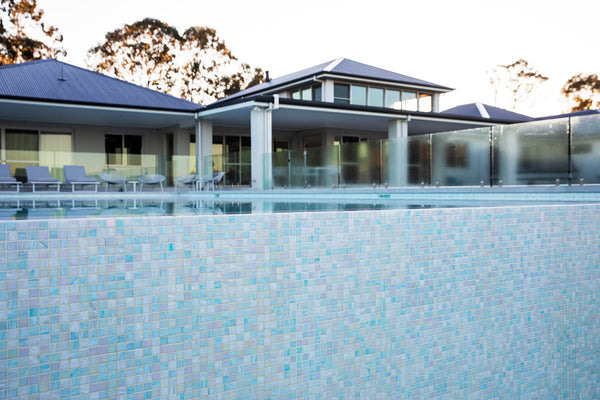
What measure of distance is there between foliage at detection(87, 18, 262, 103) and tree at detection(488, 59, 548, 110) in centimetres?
2471

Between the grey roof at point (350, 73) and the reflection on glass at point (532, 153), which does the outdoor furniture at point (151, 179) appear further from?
the reflection on glass at point (532, 153)

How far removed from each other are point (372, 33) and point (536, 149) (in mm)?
19990

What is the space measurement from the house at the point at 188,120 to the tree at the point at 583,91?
27.0m

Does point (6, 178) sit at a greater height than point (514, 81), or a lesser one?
lesser

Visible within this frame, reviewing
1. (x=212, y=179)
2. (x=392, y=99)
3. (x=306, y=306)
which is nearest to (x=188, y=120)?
(x=212, y=179)

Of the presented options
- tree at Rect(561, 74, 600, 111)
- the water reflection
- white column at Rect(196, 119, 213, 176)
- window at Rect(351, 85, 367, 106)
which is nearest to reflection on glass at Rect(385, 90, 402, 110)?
window at Rect(351, 85, 367, 106)

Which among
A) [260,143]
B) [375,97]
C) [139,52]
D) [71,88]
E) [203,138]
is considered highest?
[139,52]

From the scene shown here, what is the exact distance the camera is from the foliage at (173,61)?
39.0m

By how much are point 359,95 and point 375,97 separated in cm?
101

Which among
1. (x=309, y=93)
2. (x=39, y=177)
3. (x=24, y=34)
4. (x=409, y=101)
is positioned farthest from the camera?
(x=24, y=34)

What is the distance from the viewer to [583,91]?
47.1 m

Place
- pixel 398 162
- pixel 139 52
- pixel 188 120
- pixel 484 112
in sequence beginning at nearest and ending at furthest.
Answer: pixel 398 162 → pixel 188 120 → pixel 484 112 → pixel 139 52

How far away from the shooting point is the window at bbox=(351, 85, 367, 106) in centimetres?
2567

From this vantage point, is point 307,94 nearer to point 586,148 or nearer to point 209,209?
point 586,148
